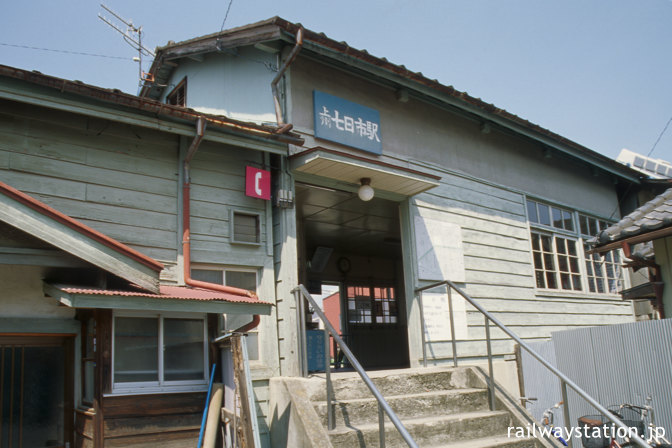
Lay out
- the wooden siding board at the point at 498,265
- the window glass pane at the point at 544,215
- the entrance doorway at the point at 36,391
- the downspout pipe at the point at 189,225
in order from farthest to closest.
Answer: the window glass pane at the point at 544,215, the wooden siding board at the point at 498,265, the downspout pipe at the point at 189,225, the entrance doorway at the point at 36,391

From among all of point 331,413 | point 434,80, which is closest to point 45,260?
point 331,413

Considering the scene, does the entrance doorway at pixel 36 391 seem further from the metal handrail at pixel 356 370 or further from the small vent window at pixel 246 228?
the metal handrail at pixel 356 370

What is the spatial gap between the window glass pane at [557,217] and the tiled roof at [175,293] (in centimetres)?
778

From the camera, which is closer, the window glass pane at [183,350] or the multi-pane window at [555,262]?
the window glass pane at [183,350]

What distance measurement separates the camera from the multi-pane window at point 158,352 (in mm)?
5008

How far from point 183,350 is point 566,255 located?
8268mm

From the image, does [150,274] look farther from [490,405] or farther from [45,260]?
[490,405]

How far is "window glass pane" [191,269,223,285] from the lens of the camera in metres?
5.88

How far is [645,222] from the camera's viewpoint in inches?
266

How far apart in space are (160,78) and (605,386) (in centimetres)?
816

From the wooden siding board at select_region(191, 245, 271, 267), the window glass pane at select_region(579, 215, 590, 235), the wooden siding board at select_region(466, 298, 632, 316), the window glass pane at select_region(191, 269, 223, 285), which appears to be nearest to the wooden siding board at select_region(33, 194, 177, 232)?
the wooden siding board at select_region(191, 245, 271, 267)

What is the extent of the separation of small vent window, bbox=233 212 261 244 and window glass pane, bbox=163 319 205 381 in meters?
1.12

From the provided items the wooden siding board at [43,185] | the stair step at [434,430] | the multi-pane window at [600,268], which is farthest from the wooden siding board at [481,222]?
the wooden siding board at [43,185]

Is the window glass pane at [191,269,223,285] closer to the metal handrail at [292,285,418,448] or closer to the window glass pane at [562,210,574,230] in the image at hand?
the metal handrail at [292,285,418,448]
